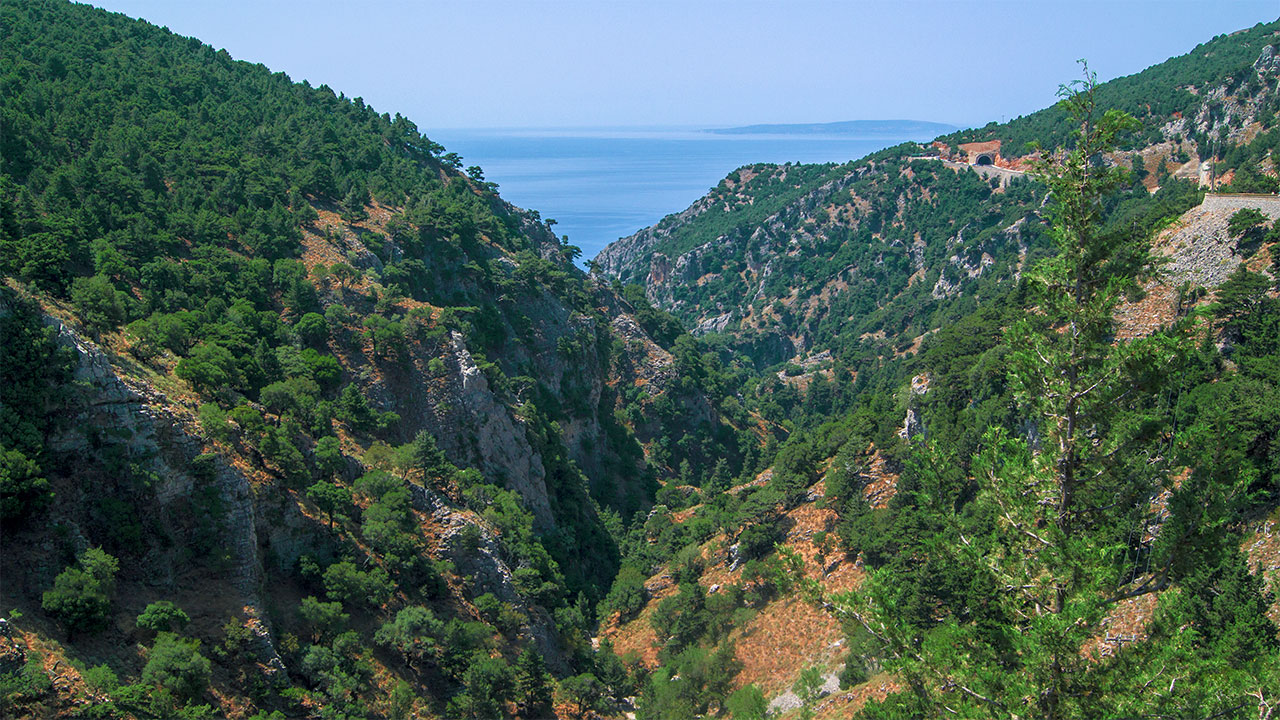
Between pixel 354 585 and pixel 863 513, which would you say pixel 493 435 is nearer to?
pixel 354 585

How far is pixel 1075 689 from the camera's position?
11.0 m

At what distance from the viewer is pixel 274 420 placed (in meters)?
34.1

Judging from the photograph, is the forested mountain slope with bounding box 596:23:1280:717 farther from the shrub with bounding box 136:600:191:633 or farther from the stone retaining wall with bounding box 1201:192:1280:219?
the shrub with bounding box 136:600:191:633

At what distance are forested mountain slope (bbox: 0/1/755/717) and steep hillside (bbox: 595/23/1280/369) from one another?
175ft

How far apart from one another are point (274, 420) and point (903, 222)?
124 meters

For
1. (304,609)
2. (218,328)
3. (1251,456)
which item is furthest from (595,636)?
(1251,456)

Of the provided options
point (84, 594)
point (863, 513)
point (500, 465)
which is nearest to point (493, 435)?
point (500, 465)

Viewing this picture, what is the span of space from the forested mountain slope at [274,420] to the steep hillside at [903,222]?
53419mm

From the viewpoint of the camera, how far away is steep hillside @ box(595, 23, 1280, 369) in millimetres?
87812

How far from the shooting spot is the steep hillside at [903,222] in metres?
87.8

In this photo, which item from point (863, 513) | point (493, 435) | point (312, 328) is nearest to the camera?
point (863, 513)

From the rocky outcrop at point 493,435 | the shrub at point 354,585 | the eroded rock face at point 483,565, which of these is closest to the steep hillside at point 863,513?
the eroded rock face at point 483,565

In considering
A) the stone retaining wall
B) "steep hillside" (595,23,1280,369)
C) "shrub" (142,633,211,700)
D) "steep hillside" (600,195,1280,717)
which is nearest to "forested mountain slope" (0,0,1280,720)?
"shrub" (142,633,211,700)

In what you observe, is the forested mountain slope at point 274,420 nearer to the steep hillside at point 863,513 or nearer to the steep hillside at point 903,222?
the steep hillside at point 863,513
